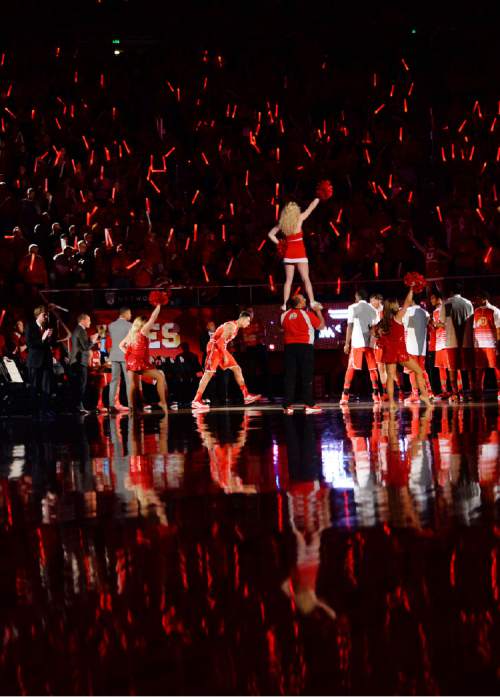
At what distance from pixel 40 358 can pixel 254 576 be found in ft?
47.6

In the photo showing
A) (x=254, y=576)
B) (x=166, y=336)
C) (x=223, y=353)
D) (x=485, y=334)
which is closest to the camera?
(x=254, y=576)

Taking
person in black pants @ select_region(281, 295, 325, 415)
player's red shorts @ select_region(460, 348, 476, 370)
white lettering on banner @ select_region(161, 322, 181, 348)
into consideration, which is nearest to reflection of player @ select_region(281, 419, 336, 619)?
person in black pants @ select_region(281, 295, 325, 415)

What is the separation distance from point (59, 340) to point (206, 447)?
1104 centimetres

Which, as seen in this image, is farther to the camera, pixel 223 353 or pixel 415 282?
pixel 223 353

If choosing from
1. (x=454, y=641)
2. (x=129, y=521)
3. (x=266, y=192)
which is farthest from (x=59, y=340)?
(x=454, y=641)

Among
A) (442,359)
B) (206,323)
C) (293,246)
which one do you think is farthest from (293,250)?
(206,323)

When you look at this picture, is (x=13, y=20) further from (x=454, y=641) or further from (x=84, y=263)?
(x=454, y=641)

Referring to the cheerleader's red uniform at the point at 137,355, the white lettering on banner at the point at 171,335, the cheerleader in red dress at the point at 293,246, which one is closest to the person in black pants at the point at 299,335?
the cheerleader in red dress at the point at 293,246

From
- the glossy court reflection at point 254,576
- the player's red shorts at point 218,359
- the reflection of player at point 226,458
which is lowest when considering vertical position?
the glossy court reflection at point 254,576

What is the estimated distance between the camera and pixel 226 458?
850 cm

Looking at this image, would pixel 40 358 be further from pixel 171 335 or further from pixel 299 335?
pixel 299 335

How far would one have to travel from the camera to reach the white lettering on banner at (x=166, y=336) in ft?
69.6

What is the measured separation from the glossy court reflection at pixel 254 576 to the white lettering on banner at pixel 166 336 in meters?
13.1

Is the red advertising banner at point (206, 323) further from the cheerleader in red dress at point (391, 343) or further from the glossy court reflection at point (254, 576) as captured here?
the glossy court reflection at point (254, 576)
